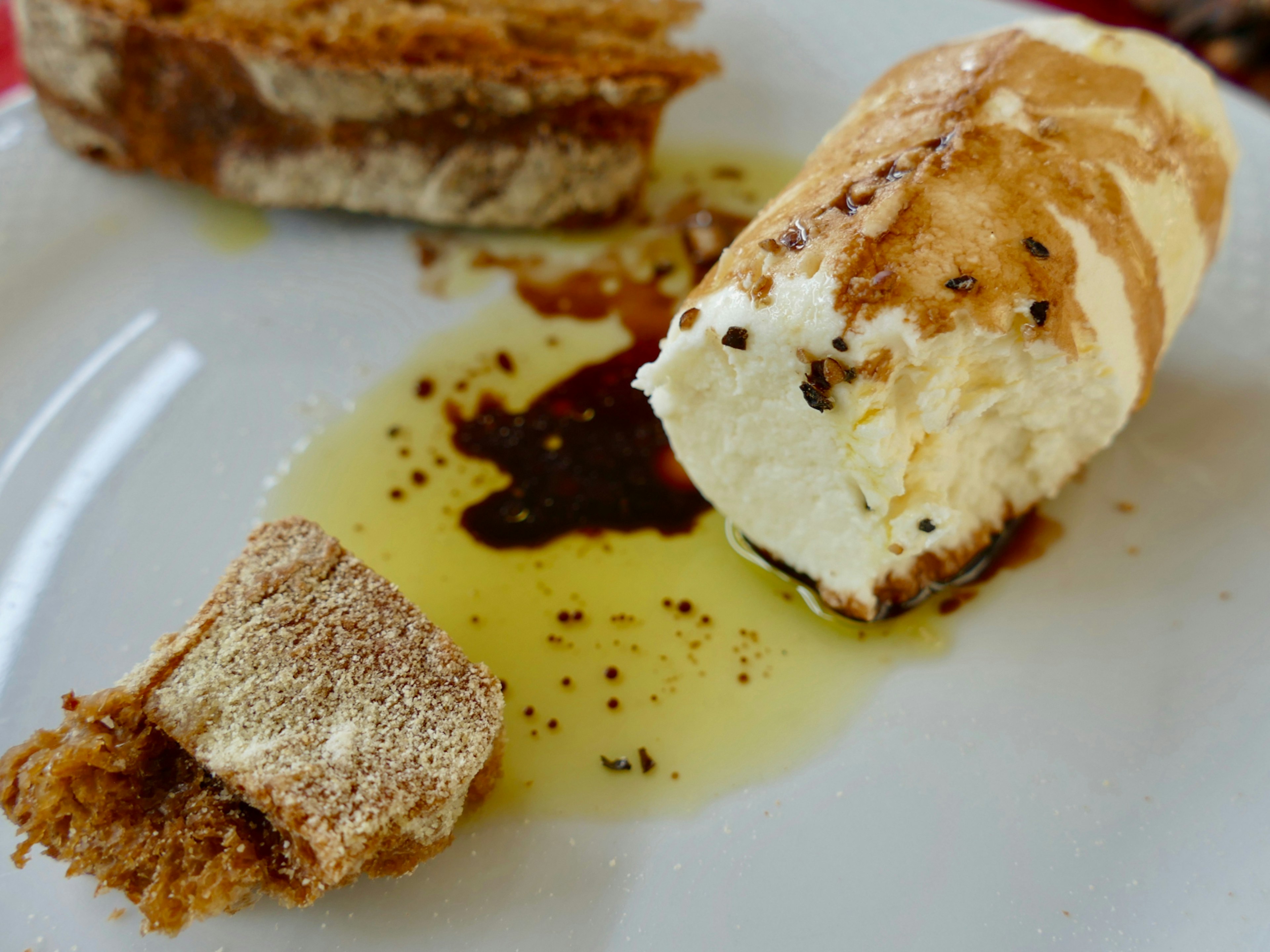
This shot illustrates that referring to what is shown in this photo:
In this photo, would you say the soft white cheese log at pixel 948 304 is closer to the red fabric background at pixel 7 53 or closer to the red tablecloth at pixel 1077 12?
the red tablecloth at pixel 1077 12

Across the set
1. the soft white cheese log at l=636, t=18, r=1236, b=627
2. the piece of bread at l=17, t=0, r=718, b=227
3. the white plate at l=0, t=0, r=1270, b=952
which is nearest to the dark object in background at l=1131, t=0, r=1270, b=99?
the white plate at l=0, t=0, r=1270, b=952

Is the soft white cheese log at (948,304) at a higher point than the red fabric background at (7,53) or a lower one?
lower

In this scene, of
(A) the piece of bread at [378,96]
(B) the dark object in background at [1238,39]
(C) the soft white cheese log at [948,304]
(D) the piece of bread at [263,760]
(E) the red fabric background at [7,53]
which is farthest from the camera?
(B) the dark object in background at [1238,39]

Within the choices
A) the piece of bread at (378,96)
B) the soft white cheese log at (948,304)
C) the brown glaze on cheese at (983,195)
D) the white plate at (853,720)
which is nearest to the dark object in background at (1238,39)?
the white plate at (853,720)

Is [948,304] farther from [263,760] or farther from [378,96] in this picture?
[378,96]

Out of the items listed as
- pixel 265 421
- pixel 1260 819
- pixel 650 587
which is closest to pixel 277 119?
pixel 265 421

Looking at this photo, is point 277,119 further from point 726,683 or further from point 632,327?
point 726,683

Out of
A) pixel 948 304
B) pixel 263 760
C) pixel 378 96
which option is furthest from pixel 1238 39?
pixel 263 760

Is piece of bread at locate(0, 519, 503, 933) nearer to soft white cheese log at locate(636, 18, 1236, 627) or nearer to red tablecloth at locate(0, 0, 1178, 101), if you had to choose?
soft white cheese log at locate(636, 18, 1236, 627)
